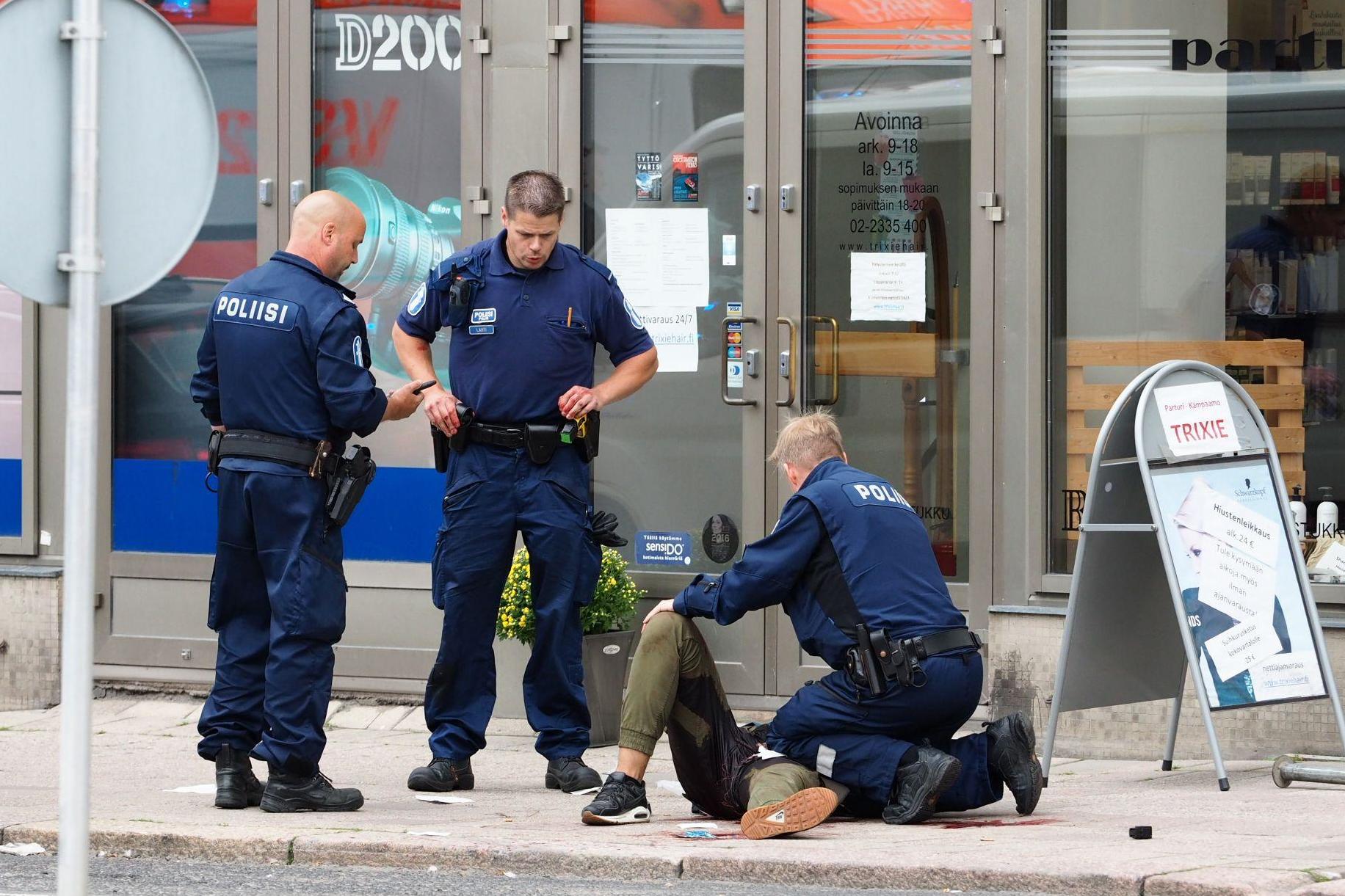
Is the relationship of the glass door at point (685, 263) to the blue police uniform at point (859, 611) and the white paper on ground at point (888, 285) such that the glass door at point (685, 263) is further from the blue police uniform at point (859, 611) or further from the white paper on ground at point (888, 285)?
the blue police uniform at point (859, 611)

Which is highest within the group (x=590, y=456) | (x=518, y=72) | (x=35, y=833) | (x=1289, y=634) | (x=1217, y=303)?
(x=518, y=72)

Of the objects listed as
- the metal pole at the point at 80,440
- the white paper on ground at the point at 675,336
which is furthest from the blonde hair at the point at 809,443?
the metal pole at the point at 80,440

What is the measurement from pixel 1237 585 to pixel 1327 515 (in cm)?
120

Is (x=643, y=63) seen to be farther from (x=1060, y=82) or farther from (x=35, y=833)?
(x=35, y=833)

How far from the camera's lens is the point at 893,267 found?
313 inches

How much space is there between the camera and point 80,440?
151 inches

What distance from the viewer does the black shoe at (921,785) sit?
573cm

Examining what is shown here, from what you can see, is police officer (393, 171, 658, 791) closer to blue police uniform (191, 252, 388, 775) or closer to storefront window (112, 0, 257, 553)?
blue police uniform (191, 252, 388, 775)

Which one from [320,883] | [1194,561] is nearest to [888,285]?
[1194,561]

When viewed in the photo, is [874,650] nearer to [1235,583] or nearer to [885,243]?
[1235,583]

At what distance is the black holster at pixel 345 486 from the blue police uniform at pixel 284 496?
0.03 meters

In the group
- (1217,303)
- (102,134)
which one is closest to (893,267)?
(1217,303)

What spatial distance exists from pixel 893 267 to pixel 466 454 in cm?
214

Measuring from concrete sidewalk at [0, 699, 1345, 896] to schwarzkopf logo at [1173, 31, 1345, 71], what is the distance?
2.66 meters
